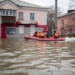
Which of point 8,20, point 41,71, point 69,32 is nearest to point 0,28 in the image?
point 8,20

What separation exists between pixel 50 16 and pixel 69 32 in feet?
76.8

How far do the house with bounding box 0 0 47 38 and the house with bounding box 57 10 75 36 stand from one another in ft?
29.4

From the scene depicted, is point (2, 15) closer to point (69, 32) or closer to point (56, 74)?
point (69, 32)

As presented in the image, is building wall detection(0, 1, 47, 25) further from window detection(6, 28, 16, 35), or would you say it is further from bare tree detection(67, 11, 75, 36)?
bare tree detection(67, 11, 75, 36)

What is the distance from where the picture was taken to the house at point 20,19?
165ft

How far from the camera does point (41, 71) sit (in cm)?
872

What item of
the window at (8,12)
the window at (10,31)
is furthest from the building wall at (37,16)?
the window at (10,31)

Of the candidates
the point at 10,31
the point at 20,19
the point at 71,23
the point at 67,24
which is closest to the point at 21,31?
the point at 10,31

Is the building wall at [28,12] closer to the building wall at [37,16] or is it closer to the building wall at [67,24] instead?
the building wall at [37,16]

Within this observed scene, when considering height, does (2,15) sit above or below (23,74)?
above

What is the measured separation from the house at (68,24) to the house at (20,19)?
8.96m

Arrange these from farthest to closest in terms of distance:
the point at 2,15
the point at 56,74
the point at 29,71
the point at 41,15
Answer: the point at 41,15 < the point at 2,15 < the point at 29,71 < the point at 56,74

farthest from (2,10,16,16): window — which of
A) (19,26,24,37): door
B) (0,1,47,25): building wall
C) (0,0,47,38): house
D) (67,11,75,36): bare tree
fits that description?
(67,11,75,36): bare tree

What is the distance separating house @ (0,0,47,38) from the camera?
50219mm
